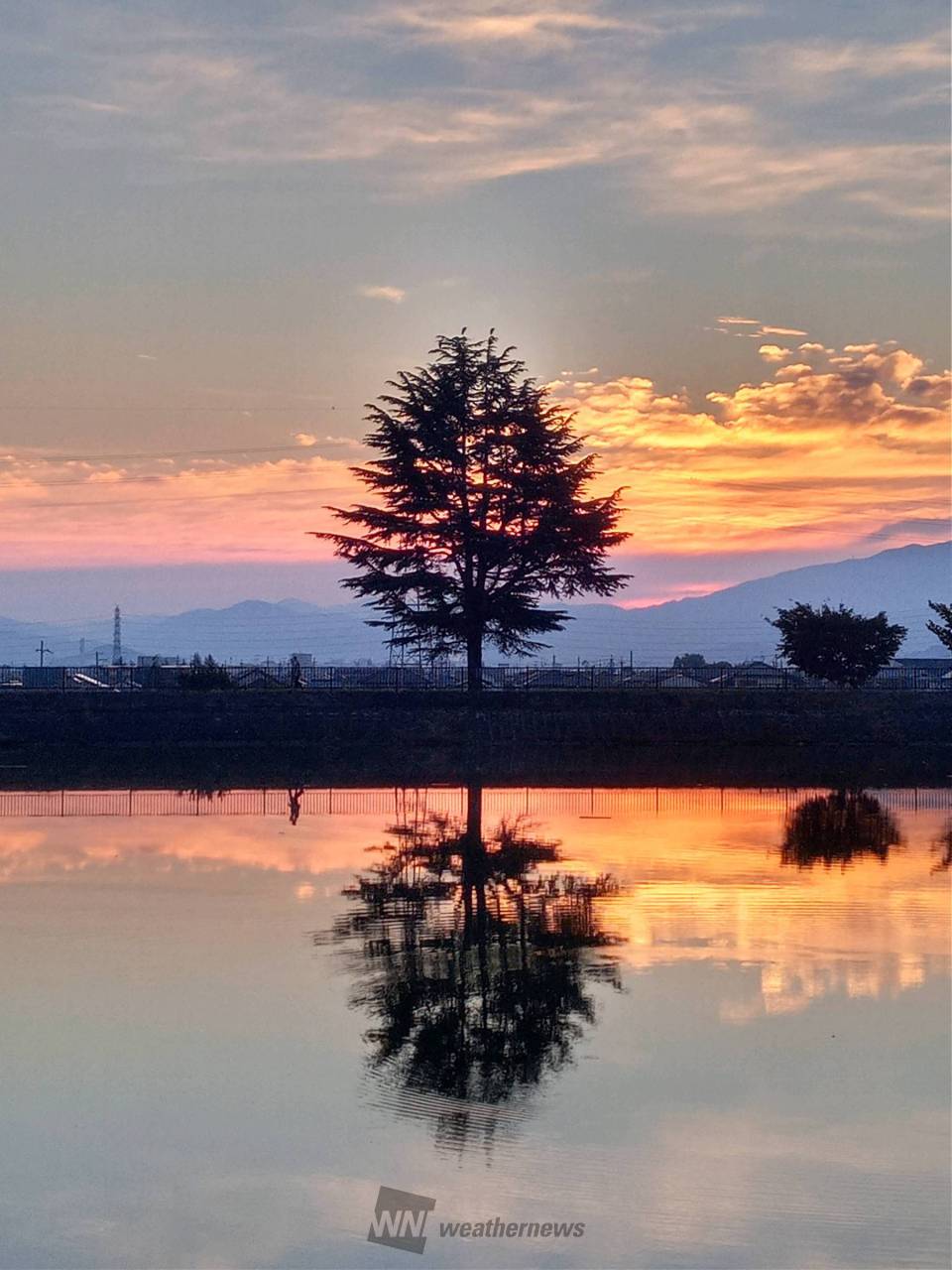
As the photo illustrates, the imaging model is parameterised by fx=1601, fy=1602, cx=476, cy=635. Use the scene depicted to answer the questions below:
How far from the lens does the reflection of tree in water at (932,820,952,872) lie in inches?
951

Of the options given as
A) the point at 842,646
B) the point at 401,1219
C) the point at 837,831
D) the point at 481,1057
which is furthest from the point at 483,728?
the point at 401,1219

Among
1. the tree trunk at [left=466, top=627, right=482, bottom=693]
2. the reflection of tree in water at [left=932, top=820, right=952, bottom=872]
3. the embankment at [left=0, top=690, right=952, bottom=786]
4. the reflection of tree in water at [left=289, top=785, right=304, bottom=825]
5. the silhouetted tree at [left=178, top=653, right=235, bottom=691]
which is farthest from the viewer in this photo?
the silhouetted tree at [left=178, top=653, right=235, bottom=691]

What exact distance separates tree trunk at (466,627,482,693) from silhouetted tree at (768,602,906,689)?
1203 cm

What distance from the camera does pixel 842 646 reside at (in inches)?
2511

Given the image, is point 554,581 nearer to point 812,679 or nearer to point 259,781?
point 812,679

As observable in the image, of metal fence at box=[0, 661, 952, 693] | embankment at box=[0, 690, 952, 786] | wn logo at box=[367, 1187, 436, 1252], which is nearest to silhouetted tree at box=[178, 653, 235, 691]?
metal fence at box=[0, 661, 952, 693]

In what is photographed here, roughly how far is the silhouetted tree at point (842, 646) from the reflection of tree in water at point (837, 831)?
2846cm

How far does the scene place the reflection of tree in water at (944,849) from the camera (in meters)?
24.2

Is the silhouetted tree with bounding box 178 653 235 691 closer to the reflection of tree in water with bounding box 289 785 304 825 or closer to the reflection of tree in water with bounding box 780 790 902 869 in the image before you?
the reflection of tree in water with bounding box 289 785 304 825

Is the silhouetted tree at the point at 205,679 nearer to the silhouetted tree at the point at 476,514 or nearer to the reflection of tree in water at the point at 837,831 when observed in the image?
the silhouetted tree at the point at 476,514

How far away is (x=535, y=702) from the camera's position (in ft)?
187

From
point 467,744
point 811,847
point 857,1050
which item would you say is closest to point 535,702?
point 467,744
